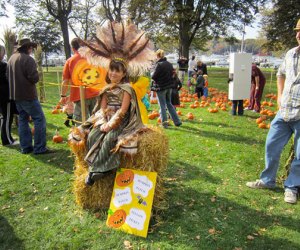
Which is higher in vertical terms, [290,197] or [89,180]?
[89,180]

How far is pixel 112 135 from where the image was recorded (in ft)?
12.6

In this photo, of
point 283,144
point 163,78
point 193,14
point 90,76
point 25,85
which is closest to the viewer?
→ point 283,144

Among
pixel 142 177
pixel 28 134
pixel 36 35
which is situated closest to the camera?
pixel 142 177

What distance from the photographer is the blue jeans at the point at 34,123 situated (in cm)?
620

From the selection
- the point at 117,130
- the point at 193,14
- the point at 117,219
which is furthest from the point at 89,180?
the point at 193,14

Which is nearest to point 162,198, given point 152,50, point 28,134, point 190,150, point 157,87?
point 152,50

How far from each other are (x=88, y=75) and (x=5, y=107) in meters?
2.72

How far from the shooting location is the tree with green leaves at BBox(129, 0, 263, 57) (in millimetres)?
26156

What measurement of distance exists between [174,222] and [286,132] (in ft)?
6.96

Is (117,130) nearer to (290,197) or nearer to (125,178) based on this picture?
(125,178)

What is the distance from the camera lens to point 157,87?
830cm

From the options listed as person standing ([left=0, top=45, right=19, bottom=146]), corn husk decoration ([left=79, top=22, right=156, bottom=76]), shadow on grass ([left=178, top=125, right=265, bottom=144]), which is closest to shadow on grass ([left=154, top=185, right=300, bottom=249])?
corn husk decoration ([left=79, top=22, right=156, bottom=76])

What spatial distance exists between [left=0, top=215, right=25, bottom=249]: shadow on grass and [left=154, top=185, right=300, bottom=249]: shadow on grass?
171cm

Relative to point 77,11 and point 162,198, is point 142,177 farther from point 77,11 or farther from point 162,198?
point 77,11
